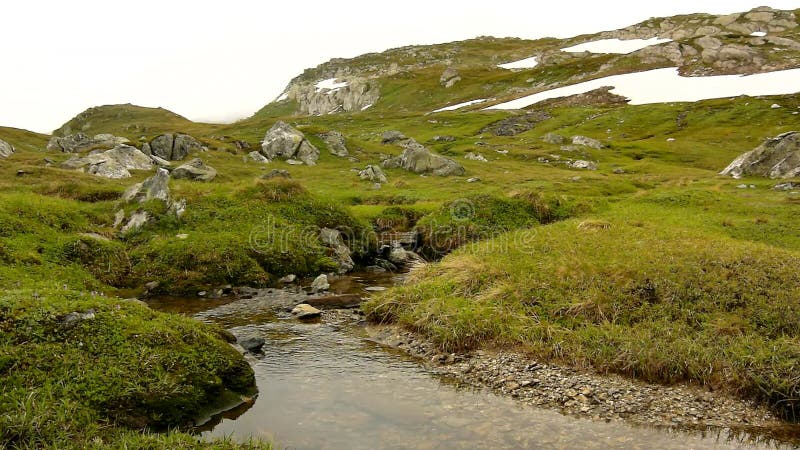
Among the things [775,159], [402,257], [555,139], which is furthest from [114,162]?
[555,139]

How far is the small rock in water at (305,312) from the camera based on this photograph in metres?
22.8

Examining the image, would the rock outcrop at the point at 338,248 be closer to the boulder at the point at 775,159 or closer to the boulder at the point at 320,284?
the boulder at the point at 320,284

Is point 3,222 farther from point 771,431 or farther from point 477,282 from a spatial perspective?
point 771,431

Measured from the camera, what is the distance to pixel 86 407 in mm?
11664

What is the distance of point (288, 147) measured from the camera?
74.7 m

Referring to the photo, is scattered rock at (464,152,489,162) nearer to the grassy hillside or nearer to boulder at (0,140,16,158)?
the grassy hillside

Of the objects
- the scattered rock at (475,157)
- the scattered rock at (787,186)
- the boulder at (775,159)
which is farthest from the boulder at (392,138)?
the scattered rock at (787,186)

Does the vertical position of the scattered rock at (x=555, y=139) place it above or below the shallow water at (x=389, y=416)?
above

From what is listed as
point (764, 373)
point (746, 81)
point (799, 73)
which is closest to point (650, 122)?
point (746, 81)

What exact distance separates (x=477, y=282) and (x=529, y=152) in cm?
6526

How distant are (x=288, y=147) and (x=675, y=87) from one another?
101 metres

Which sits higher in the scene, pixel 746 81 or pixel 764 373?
pixel 746 81

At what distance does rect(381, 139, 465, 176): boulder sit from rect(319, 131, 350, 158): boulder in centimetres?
1056

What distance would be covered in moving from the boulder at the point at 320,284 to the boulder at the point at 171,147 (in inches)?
1891
